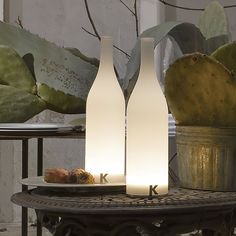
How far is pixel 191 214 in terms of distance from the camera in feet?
2.24

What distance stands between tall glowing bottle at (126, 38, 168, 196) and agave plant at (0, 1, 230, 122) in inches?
17.0

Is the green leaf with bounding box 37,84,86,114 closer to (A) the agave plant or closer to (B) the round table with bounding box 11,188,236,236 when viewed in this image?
(A) the agave plant

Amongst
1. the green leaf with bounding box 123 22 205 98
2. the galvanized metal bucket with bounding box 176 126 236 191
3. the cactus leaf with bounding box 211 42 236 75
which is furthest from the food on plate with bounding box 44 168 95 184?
the green leaf with bounding box 123 22 205 98

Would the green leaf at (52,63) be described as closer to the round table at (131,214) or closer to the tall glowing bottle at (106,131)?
the tall glowing bottle at (106,131)

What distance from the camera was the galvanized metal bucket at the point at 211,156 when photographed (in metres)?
0.80

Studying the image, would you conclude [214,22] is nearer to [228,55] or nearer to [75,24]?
[228,55]

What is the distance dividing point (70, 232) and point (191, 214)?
125 millimetres

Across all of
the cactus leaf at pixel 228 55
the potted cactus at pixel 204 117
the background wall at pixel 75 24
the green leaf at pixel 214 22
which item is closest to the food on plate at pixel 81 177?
the potted cactus at pixel 204 117

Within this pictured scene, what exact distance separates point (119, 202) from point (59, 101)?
2.50 ft

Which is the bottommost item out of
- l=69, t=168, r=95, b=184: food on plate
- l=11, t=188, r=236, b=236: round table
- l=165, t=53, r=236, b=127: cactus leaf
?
l=11, t=188, r=236, b=236: round table

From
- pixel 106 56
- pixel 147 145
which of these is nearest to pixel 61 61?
pixel 106 56

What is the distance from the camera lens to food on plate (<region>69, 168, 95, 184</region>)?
2.59 ft

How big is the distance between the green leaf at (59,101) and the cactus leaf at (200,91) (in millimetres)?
594

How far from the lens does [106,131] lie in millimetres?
812
